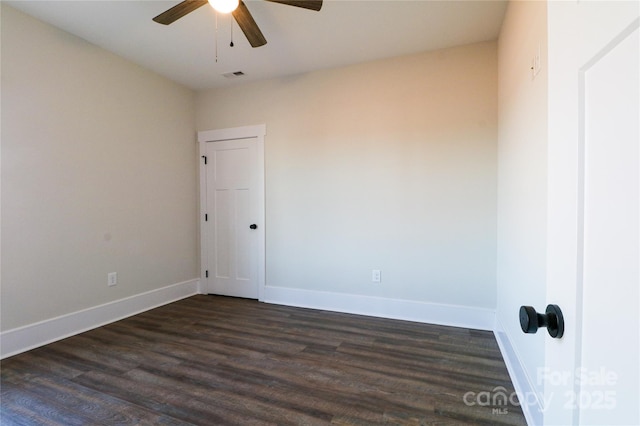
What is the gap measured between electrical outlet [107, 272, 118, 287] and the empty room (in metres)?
0.02

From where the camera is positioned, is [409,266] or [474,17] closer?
[474,17]

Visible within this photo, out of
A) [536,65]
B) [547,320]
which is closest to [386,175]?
[536,65]

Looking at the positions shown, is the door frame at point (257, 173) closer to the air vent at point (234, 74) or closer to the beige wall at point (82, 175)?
the beige wall at point (82, 175)

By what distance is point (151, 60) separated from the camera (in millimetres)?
3340

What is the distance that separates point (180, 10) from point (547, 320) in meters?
2.62

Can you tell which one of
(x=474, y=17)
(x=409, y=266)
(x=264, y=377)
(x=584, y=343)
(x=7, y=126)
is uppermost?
(x=474, y=17)

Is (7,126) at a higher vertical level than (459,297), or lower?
higher

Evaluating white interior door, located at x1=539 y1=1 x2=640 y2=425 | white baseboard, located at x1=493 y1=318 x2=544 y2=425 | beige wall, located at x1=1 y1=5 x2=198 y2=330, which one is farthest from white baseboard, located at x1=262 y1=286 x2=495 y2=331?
white interior door, located at x1=539 y1=1 x2=640 y2=425

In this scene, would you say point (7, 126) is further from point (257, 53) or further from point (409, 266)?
point (409, 266)

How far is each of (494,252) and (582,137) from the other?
8.79 ft

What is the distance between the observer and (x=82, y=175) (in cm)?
296

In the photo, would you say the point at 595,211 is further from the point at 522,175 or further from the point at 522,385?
the point at 522,385

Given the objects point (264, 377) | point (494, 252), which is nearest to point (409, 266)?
point (494, 252)

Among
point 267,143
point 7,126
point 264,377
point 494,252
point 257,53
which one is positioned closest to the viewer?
point 264,377
